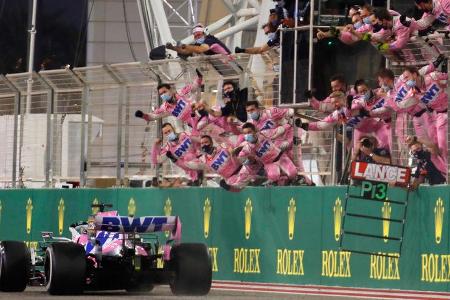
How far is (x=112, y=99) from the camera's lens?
83.1 ft

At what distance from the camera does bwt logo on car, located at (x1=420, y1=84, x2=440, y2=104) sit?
19234 mm

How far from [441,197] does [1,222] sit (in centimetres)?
1144

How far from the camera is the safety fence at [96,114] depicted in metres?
23.2

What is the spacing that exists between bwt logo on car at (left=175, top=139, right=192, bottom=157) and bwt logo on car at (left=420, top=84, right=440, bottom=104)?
5.12 metres

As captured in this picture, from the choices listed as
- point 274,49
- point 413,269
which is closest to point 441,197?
point 413,269

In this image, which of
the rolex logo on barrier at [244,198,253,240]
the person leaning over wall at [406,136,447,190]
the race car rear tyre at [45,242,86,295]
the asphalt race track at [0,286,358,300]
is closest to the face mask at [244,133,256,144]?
the rolex logo on barrier at [244,198,253,240]

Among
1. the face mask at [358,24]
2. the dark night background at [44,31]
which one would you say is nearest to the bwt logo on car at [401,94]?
the face mask at [358,24]

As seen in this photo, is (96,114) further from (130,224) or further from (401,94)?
(401,94)

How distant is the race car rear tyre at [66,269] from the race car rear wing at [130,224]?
39 centimetres

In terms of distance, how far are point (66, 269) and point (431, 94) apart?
486cm

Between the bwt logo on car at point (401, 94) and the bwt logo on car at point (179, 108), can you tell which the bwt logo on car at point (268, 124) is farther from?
the bwt logo on car at point (401, 94)

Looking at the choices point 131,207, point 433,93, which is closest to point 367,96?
point 433,93

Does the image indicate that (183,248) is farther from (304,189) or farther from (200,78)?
(200,78)

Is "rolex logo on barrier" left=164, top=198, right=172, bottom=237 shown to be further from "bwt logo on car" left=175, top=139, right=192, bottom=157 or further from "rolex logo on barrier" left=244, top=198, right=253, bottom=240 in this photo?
"rolex logo on barrier" left=244, top=198, right=253, bottom=240
